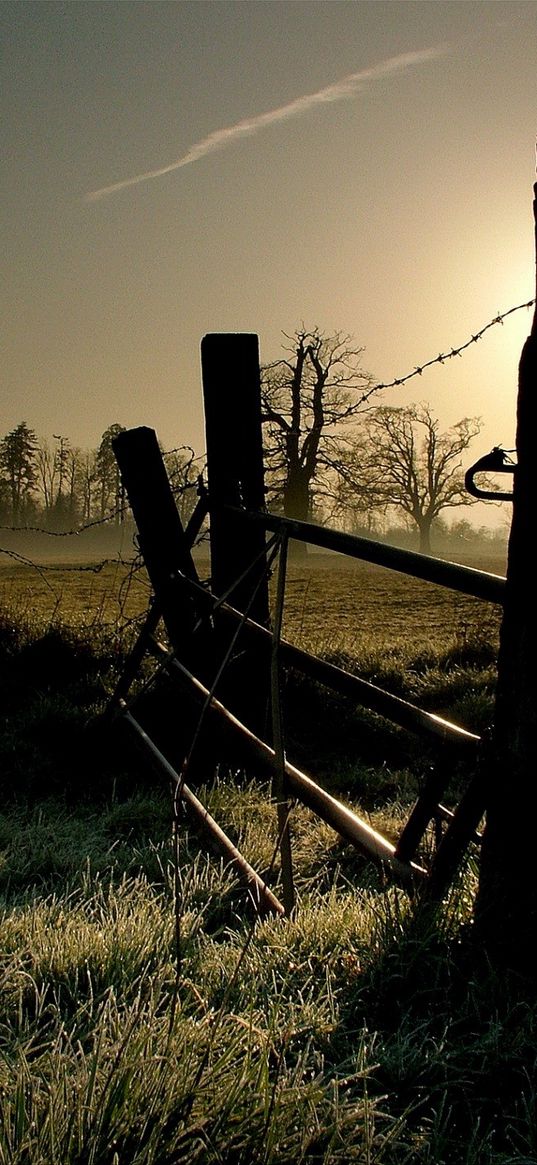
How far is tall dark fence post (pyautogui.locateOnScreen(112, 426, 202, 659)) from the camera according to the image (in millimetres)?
5617

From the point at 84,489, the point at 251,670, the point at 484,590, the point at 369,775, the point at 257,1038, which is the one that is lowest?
the point at 369,775

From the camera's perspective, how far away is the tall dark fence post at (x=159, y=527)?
562 cm

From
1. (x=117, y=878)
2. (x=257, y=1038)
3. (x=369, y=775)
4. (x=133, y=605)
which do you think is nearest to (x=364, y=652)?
(x=369, y=775)

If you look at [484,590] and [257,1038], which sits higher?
[484,590]

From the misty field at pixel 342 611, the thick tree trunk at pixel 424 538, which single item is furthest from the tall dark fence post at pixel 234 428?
the thick tree trunk at pixel 424 538

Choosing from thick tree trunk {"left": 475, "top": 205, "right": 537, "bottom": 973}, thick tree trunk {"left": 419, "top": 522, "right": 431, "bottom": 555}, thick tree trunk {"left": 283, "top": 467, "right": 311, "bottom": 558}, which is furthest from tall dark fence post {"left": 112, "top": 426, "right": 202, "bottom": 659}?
thick tree trunk {"left": 419, "top": 522, "right": 431, "bottom": 555}

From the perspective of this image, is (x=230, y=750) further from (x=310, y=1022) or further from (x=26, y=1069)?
(x=26, y=1069)

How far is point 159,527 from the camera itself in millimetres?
5789

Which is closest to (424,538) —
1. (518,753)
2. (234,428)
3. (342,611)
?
(342,611)

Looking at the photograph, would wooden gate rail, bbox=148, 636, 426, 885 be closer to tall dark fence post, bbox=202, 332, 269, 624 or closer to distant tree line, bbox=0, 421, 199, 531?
tall dark fence post, bbox=202, 332, 269, 624

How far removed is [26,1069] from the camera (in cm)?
173

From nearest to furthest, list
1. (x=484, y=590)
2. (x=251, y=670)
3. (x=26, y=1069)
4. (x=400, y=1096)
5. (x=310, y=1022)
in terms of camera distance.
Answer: (x=26, y=1069)
(x=400, y=1096)
(x=310, y=1022)
(x=484, y=590)
(x=251, y=670)

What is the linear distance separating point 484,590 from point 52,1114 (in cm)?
162

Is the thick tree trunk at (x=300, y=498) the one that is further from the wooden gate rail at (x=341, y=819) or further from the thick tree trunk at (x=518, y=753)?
Result: the thick tree trunk at (x=518, y=753)
